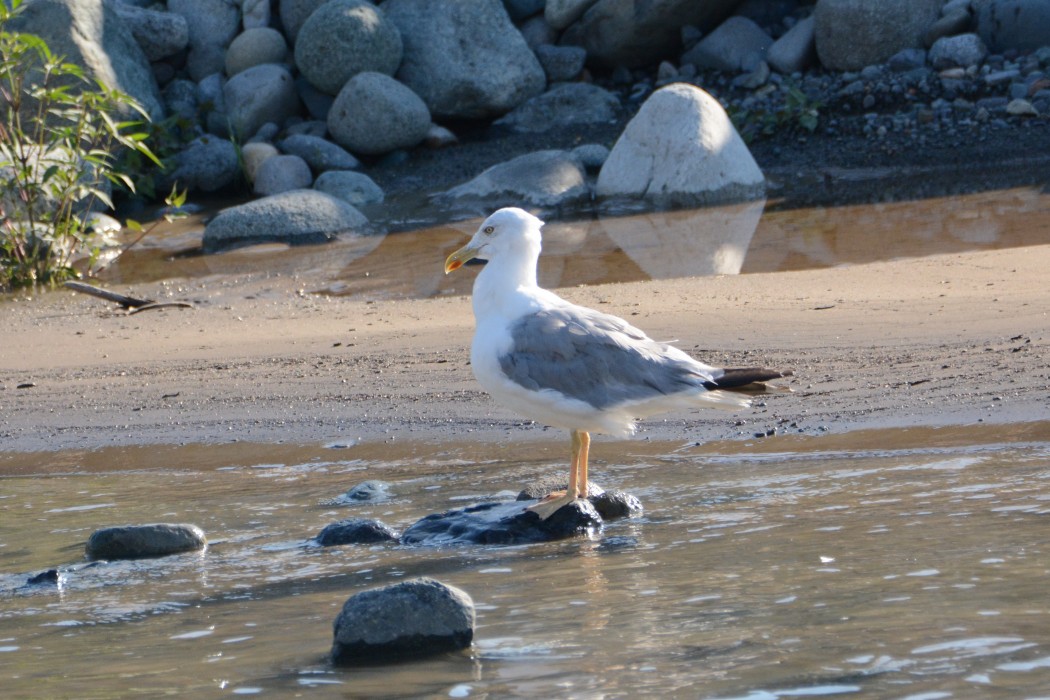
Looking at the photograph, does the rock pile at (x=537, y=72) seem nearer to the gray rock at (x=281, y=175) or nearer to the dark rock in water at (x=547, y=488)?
the gray rock at (x=281, y=175)

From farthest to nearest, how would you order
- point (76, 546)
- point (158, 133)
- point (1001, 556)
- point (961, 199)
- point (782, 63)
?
point (782, 63) < point (158, 133) < point (961, 199) < point (76, 546) < point (1001, 556)

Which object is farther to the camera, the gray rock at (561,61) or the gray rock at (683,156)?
the gray rock at (561,61)

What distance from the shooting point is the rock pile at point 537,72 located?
16.2m

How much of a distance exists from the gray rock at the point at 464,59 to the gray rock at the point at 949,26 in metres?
5.10

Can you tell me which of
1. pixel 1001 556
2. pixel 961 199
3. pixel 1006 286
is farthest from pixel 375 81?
pixel 1001 556

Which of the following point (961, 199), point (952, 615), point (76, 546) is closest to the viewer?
point (952, 615)

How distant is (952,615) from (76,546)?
3299mm

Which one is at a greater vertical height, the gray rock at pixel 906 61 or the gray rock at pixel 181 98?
the gray rock at pixel 906 61

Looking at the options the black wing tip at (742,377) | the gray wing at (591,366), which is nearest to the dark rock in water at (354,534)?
the gray wing at (591,366)

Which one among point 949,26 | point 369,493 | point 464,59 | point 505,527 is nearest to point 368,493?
point 369,493

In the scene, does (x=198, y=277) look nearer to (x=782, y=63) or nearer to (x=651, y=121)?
(x=651, y=121)

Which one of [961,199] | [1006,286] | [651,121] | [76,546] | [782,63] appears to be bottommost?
[76,546]

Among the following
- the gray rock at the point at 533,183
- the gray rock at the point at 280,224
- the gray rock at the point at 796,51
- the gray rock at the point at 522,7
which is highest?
the gray rock at the point at 522,7

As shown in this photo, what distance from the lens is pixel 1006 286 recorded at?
8414 mm
